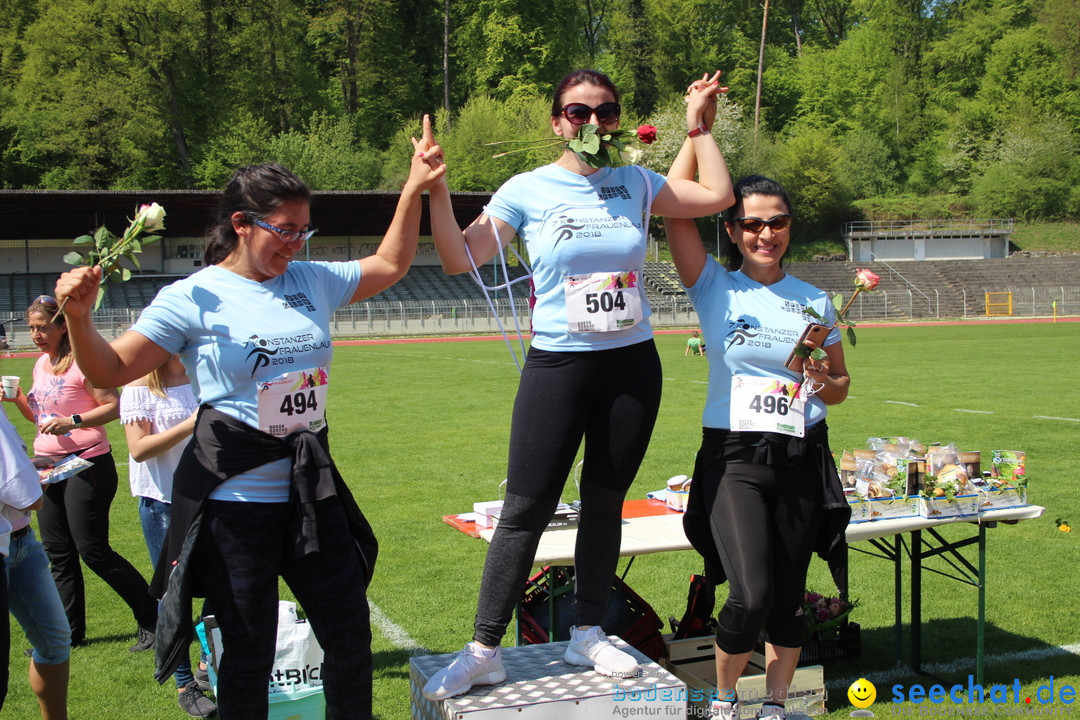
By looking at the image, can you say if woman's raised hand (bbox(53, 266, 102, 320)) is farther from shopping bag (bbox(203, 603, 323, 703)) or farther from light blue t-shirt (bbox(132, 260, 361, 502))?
shopping bag (bbox(203, 603, 323, 703))

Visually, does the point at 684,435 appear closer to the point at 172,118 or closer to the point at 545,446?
the point at 545,446

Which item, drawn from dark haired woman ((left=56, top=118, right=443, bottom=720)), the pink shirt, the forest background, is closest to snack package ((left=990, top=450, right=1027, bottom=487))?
dark haired woman ((left=56, top=118, right=443, bottom=720))

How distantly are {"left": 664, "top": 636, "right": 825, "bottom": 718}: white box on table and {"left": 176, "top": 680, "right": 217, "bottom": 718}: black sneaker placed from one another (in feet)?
7.05

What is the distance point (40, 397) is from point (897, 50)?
84904mm

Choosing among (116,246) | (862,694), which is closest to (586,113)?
(116,246)

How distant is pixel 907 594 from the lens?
20.0ft

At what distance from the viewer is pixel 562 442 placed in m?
3.17

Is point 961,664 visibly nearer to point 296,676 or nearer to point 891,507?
point 891,507

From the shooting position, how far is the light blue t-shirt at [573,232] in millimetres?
3148

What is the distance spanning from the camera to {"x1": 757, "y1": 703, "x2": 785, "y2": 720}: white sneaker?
356 cm

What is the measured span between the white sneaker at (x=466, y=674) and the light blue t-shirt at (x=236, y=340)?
0.81 m

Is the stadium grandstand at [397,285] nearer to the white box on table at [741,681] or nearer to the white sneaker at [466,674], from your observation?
the white box on table at [741,681]

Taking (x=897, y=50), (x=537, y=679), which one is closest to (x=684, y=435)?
(x=537, y=679)

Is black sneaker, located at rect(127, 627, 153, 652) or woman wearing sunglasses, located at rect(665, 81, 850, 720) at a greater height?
woman wearing sunglasses, located at rect(665, 81, 850, 720)
